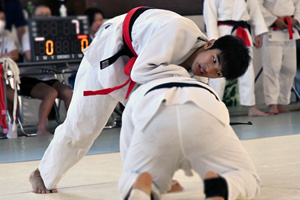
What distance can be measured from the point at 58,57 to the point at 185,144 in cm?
375

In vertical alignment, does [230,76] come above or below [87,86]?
above

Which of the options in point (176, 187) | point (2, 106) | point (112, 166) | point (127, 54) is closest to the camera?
point (176, 187)

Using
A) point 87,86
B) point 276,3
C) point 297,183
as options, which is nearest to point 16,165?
point 87,86

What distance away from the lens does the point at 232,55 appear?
6.54 feet

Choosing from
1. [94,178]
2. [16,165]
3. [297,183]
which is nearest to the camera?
[297,183]

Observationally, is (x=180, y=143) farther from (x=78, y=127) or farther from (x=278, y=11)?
(x=278, y=11)

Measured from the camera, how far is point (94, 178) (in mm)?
2830

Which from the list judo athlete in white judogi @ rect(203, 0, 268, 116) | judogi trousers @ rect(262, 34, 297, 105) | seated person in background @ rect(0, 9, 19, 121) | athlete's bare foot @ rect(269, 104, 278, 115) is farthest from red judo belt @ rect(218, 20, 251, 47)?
seated person in background @ rect(0, 9, 19, 121)

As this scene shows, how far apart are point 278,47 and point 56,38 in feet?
7.13

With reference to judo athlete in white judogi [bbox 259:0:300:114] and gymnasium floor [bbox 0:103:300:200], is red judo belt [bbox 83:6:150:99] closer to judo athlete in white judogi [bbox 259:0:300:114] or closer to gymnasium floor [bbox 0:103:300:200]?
gymnasium floor [bbox 0:103:300:200]

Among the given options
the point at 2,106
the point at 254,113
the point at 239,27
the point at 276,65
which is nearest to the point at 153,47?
the point at 2,106

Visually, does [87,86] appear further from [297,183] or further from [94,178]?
[297,183]

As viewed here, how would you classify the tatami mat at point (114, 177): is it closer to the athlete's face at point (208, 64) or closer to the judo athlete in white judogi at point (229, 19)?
the athlete's face at point (208, 64)

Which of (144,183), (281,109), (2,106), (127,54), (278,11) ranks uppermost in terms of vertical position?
(127,54)
